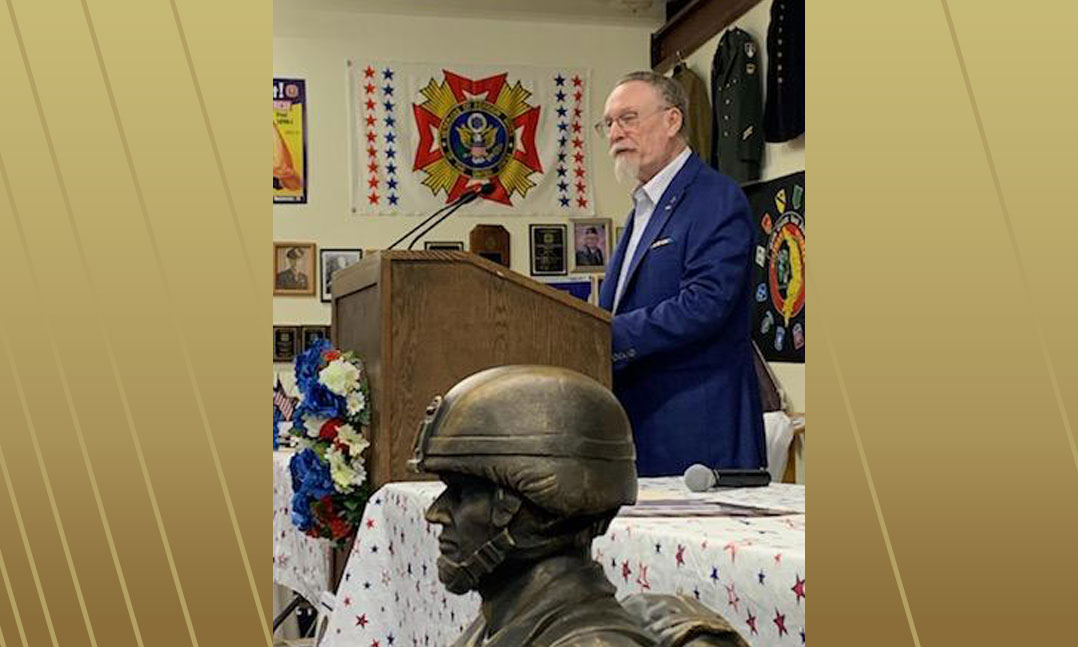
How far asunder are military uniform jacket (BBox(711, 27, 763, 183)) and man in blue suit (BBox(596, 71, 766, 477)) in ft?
11.4

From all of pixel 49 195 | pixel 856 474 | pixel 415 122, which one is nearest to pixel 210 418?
pixel 49 195

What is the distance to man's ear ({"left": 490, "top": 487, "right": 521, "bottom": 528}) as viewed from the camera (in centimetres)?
93

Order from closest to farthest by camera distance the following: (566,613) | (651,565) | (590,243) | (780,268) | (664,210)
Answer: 1. (566,613)
2. (651,565)
3. (664,210)
4. (780,268)
5. (590,243)

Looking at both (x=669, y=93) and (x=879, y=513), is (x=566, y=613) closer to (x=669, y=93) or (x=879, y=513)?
(x=879, y=513)

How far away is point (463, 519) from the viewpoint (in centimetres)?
96

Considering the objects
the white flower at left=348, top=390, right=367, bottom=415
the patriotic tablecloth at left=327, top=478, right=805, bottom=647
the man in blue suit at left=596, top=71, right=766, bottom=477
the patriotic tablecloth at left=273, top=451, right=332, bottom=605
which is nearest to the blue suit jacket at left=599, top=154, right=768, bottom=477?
the man in blue suit at left=596, top=71, right=766, bottom=477

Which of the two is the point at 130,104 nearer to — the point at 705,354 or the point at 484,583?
the point at 484,583

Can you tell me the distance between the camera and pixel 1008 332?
2.45ft

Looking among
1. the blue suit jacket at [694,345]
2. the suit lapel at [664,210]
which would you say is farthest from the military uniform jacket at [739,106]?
the blue suit jacket at [694,345]

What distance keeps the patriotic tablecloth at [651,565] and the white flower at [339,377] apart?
0.31 meters

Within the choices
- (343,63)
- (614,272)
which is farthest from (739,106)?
(614,272)

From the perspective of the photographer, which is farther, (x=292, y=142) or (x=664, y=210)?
(x=292, y=142)

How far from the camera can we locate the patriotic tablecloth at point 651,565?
56.0 inches

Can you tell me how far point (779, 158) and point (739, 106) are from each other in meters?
0.38
